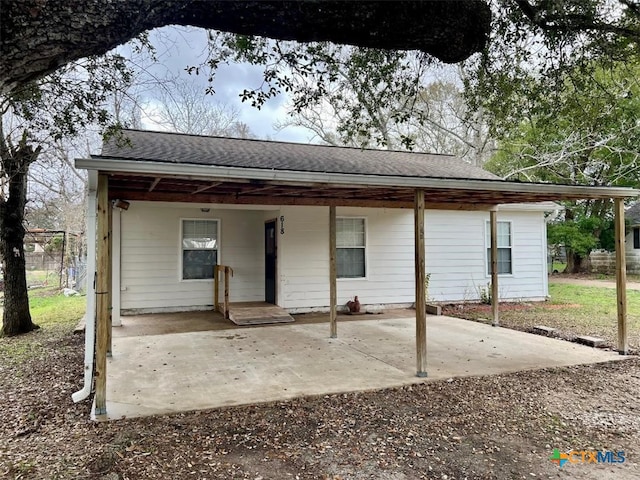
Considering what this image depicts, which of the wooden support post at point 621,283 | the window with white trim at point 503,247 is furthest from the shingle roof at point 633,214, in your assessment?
the wooden support post at point 621,283

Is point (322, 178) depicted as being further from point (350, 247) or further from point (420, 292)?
point (350, 247)

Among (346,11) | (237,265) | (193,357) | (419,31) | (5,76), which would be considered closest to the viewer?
(5,76)

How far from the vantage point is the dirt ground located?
2.82 m

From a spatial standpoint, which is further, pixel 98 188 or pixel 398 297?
pixel 398 297

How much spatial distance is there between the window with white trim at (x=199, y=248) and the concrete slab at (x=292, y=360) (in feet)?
7.96

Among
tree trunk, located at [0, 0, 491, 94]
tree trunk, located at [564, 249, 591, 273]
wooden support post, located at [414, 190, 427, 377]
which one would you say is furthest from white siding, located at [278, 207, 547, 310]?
tree trunk, located at [564, 249, 591, 273]

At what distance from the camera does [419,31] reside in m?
3.33

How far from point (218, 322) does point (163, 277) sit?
5.91ft

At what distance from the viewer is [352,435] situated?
3.34m

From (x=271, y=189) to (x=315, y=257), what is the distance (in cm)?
377

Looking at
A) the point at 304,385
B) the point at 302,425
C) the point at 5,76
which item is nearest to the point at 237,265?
the point at 304,385

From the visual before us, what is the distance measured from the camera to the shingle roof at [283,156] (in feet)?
20.8

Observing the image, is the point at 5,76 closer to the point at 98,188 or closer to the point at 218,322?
the point at 98,188

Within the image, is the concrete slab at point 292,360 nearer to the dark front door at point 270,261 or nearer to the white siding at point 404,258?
the white siding at point 404,258
